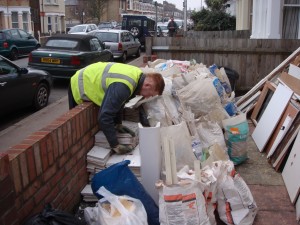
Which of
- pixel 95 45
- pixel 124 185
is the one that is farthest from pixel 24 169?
pixel 95 45

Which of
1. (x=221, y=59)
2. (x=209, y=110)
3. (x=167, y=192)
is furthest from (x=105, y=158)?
(x=221, y=59)

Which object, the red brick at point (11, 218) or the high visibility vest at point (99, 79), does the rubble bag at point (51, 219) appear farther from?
the high visibility vest at point (99, 79)

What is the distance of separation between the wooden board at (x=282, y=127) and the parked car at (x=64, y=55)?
Answer: 7206 millimetres

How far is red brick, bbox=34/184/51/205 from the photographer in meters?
2.55

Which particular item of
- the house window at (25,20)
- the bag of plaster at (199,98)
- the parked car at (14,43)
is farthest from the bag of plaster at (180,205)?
the house window at (25,20)

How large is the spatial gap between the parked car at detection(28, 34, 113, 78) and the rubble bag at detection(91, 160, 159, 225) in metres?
8.40

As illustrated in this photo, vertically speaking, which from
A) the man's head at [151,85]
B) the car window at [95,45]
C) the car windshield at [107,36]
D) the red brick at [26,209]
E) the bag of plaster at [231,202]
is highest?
the car windshield at [107,36]

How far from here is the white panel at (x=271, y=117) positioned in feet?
17.0

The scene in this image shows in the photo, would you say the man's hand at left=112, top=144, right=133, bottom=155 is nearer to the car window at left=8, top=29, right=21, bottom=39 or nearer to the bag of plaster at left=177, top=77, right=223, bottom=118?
the bag of plaster at left=177, top=77, right=223, bottom=118

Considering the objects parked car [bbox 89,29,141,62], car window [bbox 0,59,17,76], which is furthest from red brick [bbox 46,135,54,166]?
parked car [bbox 89,29,141,62]

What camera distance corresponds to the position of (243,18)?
1847cm

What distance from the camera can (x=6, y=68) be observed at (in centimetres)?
770

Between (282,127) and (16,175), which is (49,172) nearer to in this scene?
(16,175)

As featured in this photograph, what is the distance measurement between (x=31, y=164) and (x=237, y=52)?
744 cm
